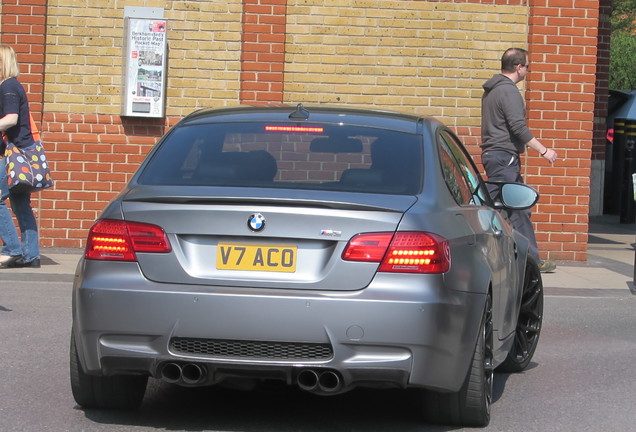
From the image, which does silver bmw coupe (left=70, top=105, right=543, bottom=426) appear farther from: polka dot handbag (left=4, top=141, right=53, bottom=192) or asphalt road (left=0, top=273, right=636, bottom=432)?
polka dot handbag (left=4, top=141, right=53, bottom=192)

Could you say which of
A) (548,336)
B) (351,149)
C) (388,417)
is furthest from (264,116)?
(548,336)

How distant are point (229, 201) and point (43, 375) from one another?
7.19ft

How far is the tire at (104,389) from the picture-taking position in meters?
5.88

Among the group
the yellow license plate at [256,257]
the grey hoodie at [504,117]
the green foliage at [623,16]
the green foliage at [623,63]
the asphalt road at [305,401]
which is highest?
the green foliage at [623,16]

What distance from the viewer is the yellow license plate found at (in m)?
5.30

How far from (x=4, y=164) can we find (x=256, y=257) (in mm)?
7001

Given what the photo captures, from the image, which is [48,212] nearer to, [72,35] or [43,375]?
[72,35]

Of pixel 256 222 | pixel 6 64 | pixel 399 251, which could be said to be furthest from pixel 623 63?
pixel 256 222

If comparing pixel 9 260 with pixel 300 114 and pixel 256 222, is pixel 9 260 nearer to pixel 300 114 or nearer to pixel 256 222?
pixel 300 114

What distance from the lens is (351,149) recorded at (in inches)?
236

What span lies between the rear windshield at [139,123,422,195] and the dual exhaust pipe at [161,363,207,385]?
2.71ft

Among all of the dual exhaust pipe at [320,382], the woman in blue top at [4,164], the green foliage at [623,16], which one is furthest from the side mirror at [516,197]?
the green foliage at [623,16]

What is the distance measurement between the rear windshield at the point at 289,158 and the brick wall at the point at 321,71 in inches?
307

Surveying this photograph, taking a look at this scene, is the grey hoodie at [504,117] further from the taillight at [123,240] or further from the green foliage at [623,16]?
the green foliage at [623,16]
